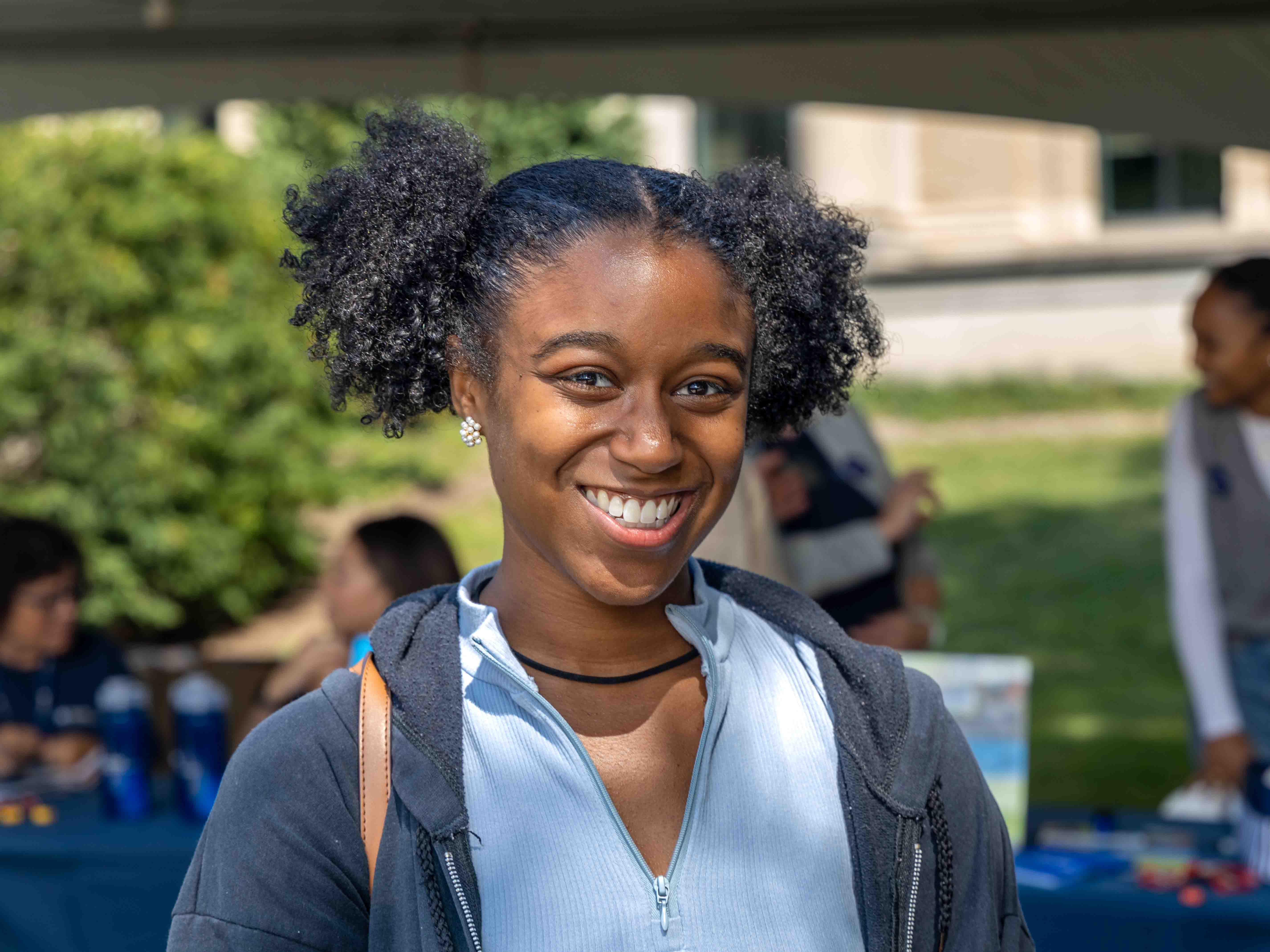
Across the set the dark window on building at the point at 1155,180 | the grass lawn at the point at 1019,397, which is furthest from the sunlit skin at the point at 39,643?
the dark window on building at the point at 1155,180

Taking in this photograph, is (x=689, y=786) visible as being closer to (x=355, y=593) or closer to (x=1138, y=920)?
(x=1138, y=920)

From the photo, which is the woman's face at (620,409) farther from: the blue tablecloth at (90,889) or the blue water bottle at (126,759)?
the blue water bottle at (126,759)

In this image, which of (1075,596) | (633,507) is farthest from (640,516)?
(1075,596)

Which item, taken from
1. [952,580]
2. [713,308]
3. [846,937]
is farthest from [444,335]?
[952,580]

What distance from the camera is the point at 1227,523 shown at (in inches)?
131

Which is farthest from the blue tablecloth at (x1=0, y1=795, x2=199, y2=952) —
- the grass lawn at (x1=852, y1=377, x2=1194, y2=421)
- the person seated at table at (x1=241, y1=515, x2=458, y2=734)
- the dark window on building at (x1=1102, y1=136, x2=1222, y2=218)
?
the dark window on building at (x1=1102, y1=136, x2=1222, y2=218)

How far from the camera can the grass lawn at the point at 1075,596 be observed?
20.2ft

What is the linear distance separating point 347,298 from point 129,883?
2299 millimetres

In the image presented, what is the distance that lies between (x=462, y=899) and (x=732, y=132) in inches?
535

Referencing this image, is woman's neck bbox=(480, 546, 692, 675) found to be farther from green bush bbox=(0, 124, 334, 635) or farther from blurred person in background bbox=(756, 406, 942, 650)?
green bush bbox=(0, 124, 334, 635)

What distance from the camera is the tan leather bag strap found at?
131 centimetres

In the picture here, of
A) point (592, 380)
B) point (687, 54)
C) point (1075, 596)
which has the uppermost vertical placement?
point (687, 54)

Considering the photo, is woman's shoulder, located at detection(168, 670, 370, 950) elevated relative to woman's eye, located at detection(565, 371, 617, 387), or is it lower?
lower

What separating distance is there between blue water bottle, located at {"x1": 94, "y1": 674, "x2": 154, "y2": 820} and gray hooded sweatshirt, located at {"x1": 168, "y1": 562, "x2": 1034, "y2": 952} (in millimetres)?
2183
